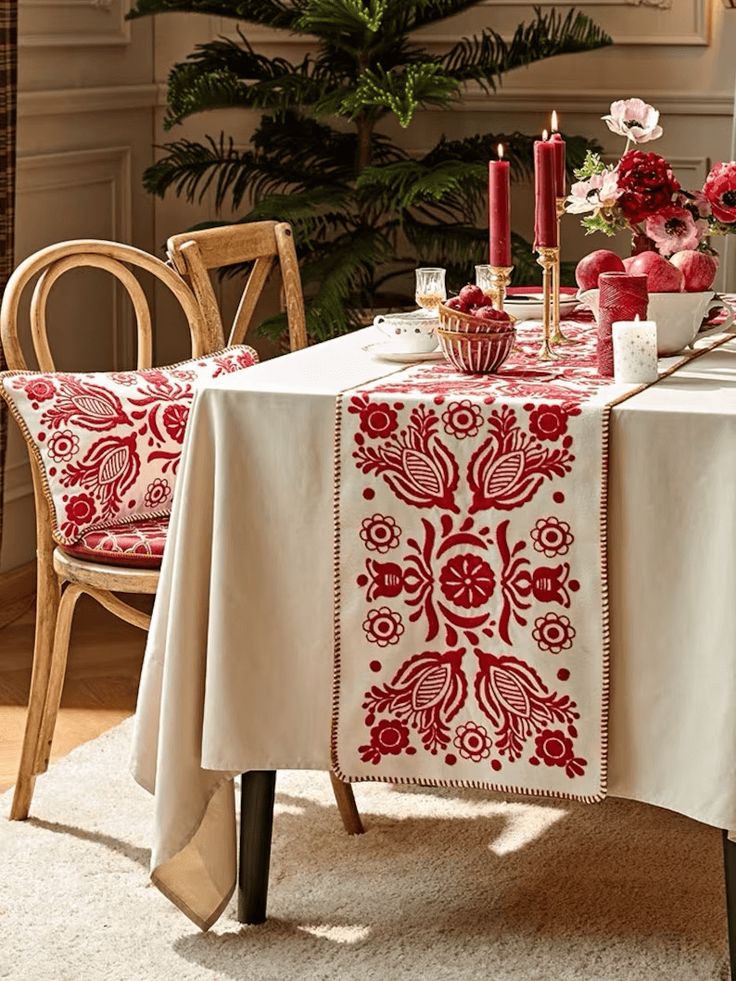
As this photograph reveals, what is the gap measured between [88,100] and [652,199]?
238 cm

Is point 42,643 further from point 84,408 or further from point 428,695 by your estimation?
point 428,695

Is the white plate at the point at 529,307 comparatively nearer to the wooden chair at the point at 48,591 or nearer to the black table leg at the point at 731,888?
the wooden chair at the point at 48,591

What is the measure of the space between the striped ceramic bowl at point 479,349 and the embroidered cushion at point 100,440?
650mm

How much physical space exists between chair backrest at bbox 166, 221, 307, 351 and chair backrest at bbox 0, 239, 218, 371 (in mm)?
29

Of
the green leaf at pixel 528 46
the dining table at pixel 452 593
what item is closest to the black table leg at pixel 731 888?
the dining table at pixel 452 593

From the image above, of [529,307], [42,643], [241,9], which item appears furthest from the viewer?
[241,9]

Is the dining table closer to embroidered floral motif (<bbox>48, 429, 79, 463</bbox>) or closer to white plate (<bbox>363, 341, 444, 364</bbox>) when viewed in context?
white plate (<bbox>363, 341, 444, 364</bbox>)

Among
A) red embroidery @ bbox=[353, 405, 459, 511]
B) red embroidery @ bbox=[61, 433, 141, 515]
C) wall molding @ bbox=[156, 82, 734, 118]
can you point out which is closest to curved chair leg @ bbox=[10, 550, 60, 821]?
red embroidery @ bbox=[61, 433, 141, 515]

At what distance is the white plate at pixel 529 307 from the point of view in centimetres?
295

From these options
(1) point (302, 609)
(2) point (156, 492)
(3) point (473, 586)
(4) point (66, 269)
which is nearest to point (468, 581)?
(3) point (473, 586)

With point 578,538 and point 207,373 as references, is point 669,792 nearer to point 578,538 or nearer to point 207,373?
A: point 578,538

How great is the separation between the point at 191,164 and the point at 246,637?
2.32 metres

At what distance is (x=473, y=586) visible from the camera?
2.10 meters

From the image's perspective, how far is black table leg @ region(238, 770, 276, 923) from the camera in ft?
7.64
